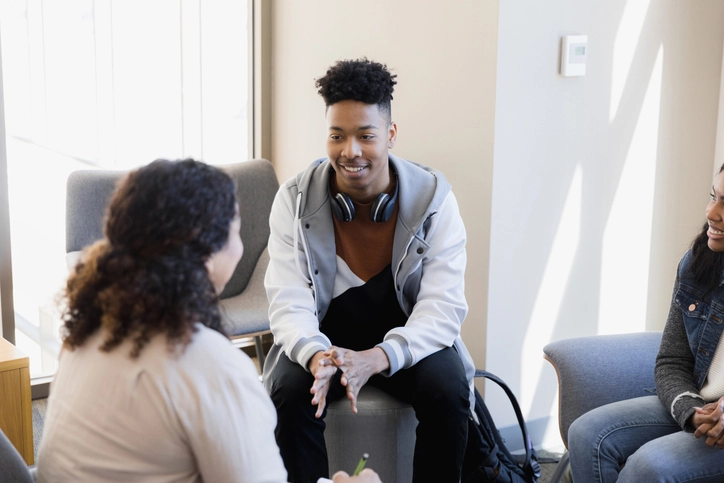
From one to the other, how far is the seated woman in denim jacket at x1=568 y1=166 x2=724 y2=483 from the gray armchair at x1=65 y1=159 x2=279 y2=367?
4.16 ft

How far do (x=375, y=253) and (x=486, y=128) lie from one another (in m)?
0.54

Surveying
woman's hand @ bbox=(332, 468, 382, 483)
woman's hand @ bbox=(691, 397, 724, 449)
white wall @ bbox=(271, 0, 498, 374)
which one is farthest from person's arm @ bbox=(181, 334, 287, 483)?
white wall @ bbox=(271, 0, 498, 374)

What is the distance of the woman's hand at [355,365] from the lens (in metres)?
1.93

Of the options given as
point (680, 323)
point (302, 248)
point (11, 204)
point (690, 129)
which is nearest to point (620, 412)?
point (680, 323)

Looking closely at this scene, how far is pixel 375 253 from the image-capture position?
2215 millimetres

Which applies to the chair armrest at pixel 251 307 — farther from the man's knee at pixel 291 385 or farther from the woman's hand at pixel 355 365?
the woman's hand at pixel 355 365

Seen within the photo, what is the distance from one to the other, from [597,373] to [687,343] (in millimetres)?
236

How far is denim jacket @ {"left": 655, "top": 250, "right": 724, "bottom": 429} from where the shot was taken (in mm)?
1856

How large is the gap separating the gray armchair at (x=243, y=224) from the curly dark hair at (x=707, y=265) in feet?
4.75

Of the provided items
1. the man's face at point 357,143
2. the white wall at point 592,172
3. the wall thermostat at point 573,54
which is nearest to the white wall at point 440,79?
the white wall at point 592,172

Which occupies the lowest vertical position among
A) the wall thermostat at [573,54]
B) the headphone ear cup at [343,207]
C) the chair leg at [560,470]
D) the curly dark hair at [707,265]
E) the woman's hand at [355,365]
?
the chair leg at [560,470]

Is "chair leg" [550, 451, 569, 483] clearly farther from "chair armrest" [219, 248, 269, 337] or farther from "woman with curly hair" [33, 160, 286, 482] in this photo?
"woman with curly hair" [33, 160, 286, 482]

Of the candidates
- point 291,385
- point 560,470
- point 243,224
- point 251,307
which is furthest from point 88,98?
point 560,470

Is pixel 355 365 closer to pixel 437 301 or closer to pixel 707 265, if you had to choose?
pixel 437 301
